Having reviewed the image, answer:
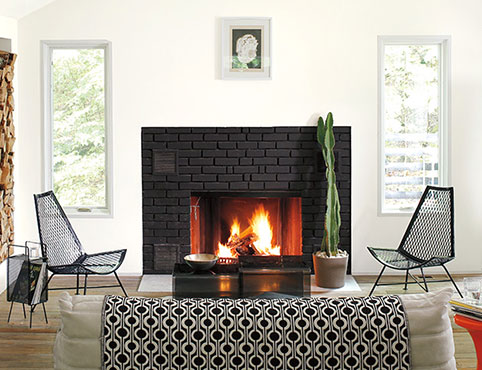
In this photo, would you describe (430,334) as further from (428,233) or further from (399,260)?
(428,233)

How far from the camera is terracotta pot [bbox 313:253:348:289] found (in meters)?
4.89

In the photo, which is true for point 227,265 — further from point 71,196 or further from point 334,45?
point 334,45

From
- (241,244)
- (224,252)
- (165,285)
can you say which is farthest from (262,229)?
(165,285)

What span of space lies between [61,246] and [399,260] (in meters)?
2.74

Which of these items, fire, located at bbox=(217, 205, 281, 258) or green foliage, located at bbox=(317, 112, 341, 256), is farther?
fire, located at bbox=(217, 205, 281, 258)

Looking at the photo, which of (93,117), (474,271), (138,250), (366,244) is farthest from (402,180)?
(93,117)

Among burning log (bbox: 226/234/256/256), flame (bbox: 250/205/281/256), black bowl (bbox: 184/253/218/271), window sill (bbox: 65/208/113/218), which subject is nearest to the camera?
black bowl (bbox: 184/253/218/271)

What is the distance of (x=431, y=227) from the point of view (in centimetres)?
482

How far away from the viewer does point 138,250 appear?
→ 536cm

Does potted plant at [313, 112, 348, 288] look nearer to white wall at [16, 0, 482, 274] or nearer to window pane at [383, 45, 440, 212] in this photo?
white wall at [16, 0, 482, 274]

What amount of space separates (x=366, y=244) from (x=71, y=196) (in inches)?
110

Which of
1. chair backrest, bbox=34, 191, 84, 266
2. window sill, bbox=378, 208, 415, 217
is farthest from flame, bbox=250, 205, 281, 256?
chair backrest, bbox=34, 191, 84, 266

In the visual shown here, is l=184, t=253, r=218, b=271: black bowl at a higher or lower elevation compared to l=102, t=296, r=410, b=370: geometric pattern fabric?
lower

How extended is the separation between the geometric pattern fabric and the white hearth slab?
2.96m
